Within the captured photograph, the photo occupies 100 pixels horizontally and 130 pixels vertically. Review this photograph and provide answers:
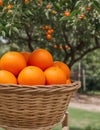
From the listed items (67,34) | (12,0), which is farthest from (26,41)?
(12,0)

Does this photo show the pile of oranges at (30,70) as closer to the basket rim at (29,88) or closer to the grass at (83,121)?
the basket rim at (29,88)

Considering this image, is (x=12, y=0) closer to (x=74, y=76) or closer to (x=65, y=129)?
(x=65, y=129)

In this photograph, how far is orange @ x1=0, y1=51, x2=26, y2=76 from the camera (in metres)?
1.33

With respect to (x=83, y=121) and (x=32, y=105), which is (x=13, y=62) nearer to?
(x=32, y=105)

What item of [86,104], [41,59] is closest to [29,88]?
[41,59]

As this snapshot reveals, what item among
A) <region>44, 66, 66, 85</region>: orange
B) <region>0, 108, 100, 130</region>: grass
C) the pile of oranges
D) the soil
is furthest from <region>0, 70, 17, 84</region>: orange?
the soil

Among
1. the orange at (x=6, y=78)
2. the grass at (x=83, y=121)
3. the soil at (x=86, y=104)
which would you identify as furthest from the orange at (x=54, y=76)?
the soil at (x=86, y=104)

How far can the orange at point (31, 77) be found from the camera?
128cm

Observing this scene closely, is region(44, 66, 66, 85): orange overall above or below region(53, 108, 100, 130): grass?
above

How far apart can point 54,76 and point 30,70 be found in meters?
0.09

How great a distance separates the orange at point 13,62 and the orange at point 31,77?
50mm

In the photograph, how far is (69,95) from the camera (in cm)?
135

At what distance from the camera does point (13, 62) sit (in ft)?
4.37

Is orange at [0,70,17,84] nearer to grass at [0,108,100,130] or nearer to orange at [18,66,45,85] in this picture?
orange at [18,66,45,85]
